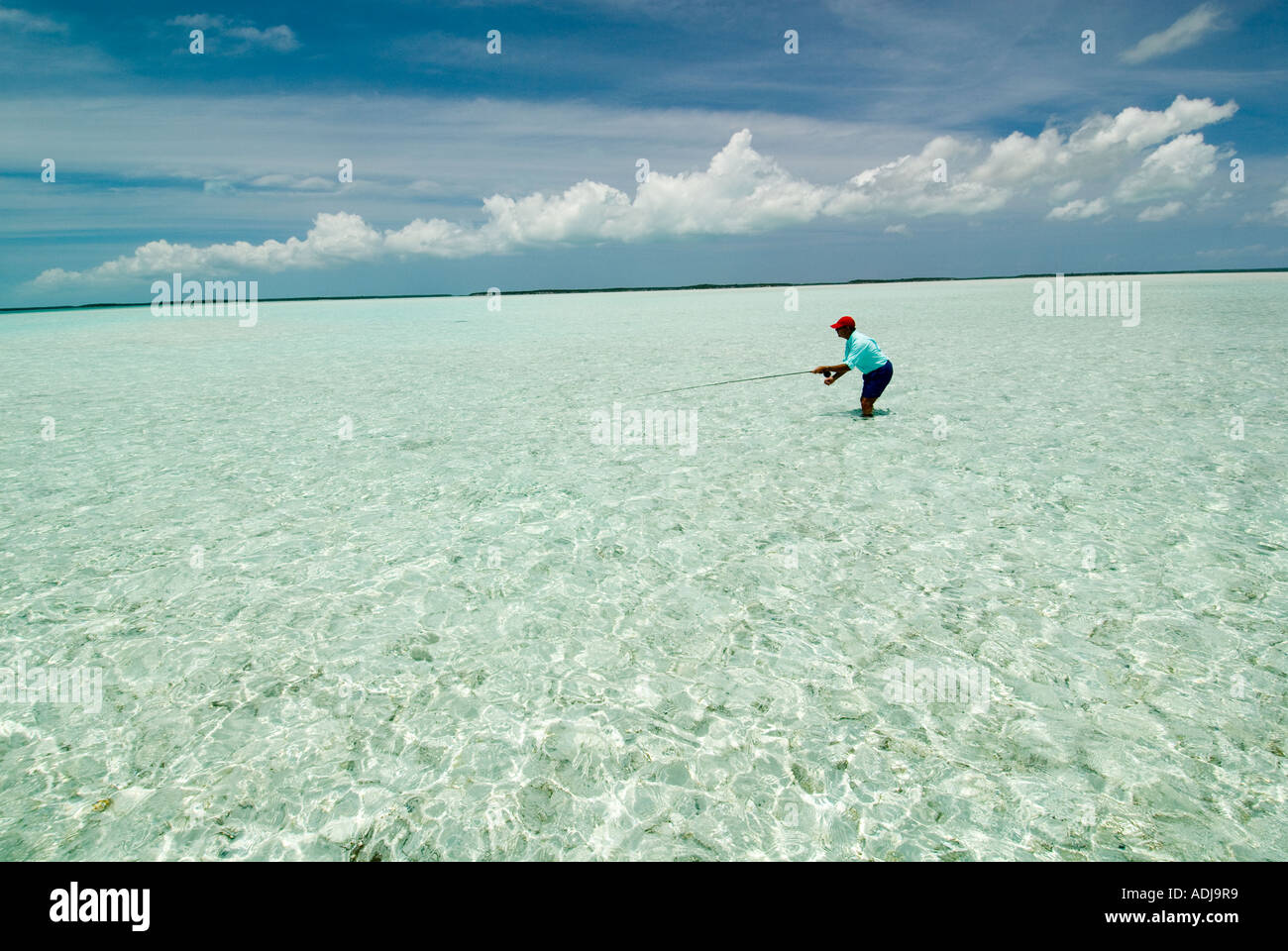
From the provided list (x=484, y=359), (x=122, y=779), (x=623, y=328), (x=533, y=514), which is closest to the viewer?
(x=122, y=779)

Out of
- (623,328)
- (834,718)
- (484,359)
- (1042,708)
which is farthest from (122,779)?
(623,328)

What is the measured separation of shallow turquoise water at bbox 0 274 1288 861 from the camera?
318 cm

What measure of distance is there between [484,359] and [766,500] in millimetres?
17048

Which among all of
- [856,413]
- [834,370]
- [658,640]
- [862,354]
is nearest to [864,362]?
[862,354]

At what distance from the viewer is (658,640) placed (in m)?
4.76

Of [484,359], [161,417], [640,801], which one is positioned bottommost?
[640,801]

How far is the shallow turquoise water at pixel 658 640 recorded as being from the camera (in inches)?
125

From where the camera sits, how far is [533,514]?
7.32m

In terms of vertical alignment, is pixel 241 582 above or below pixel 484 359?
below

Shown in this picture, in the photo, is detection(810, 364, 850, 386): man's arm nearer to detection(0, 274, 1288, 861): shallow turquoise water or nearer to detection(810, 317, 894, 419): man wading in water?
detection(810, 317, 894, 419): man wading in water

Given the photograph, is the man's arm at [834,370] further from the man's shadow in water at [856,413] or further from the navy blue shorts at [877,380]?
the man's shadow in water at [856,413]

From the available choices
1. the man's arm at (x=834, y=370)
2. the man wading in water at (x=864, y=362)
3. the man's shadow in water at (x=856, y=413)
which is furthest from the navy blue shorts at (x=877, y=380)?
the man's arm at (x=834, y=370)

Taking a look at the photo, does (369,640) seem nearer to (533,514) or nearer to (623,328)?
(533,514)

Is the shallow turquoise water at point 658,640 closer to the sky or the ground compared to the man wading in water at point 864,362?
closer to the ground
